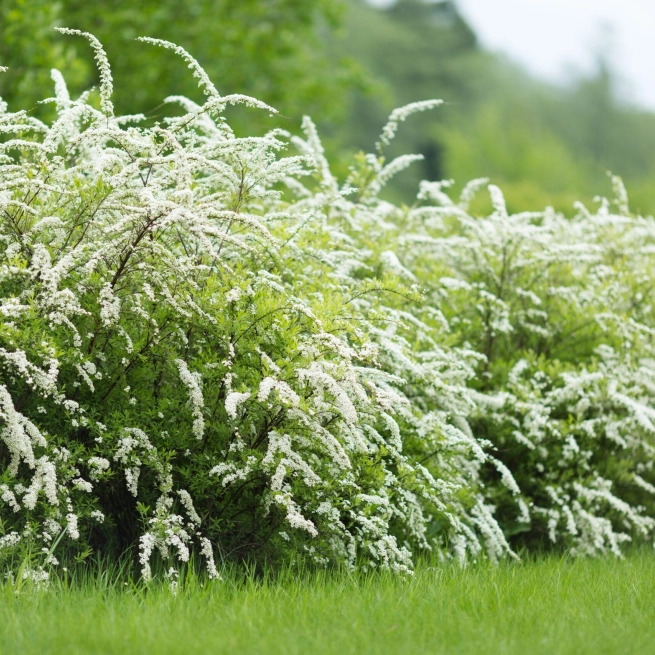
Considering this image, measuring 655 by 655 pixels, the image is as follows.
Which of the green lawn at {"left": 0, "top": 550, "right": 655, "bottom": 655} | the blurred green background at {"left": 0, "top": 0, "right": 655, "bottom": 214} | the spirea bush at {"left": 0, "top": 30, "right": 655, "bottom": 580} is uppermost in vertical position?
the blurred green background at {"left": 0, "top": 0, "right": 655, "bottom": 214}

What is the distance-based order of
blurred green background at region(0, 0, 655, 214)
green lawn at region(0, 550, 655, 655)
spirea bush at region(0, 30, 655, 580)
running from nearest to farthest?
green lawn at region(0, 550, 655, 655), spirea bush at region(0, 30, 655, 580), blurred green background at region(0, 0, 655, 214)

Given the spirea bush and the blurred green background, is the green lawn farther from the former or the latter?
the blurred green background

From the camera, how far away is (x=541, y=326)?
25.2 ft

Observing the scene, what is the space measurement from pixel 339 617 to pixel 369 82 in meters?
16.4

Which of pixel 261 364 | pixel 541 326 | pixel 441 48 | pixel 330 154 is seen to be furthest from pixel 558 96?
pixel 261 364

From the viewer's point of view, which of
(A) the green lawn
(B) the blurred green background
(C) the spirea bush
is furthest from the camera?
(B) the blurred green background

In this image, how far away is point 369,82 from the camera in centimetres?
1917

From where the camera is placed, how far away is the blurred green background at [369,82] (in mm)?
13945

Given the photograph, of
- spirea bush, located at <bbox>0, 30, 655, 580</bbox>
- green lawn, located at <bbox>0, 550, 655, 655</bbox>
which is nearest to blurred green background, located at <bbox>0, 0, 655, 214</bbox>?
spirea bush, located at <bbox>0, 30, 655, 580</bbox>

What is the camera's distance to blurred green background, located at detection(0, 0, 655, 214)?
13945mm

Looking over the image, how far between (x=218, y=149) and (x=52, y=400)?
1601 mm

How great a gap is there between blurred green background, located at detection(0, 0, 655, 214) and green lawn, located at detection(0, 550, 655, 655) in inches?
110

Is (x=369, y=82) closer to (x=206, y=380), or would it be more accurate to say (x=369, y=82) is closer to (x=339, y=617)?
(x=206, y=380)

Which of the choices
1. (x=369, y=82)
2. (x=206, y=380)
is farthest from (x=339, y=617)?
(x=369, y=82)
